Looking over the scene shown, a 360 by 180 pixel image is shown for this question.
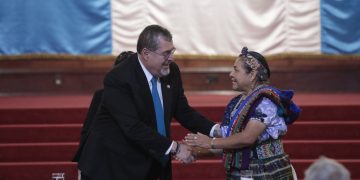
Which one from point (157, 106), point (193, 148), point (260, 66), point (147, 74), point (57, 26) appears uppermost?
point (260, 66)

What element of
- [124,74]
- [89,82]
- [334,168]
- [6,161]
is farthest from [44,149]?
[334,168]

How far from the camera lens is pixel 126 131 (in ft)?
13.3

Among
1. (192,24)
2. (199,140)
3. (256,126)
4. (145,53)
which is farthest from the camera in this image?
(192,24)

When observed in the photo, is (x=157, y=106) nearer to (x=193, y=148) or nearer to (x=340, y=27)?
(x=193, y=148)

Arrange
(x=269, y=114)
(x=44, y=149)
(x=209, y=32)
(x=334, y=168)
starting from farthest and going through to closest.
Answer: (x=209, y=32) → (x=44, y=149) → (x=269, y=114) → (x=334, y=168)

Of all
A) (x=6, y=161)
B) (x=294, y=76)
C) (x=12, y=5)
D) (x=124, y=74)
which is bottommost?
(x=6, y=161)

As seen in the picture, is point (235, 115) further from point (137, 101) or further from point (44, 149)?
point (44, 149)

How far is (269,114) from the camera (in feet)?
13.3

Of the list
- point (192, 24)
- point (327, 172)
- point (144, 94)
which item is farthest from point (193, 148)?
point (192, 24)

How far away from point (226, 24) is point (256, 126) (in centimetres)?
521

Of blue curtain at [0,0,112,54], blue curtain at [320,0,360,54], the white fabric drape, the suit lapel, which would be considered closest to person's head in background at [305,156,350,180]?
the suit lapel

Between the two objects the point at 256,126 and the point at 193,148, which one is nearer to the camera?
the point at 256,126

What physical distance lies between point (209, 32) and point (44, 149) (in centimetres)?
282

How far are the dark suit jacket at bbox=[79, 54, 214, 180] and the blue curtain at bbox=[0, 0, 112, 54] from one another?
16.5ft
